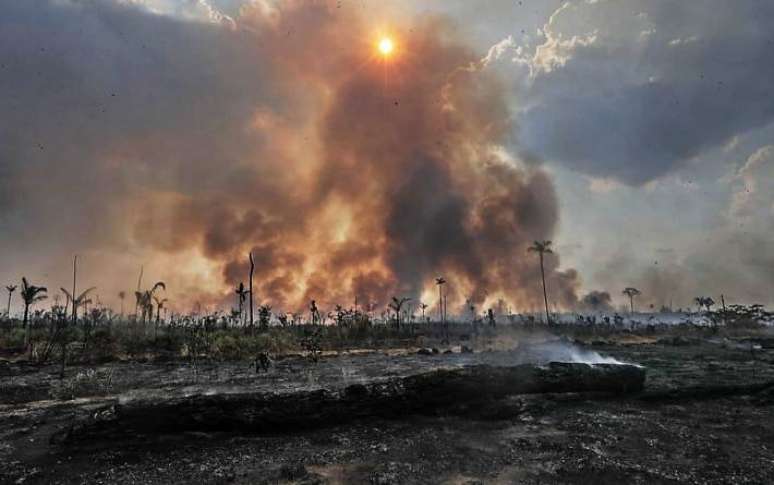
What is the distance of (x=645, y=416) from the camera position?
1509 centimetres

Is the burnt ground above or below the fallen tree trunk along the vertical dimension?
below

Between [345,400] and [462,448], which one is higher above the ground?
[345,400]

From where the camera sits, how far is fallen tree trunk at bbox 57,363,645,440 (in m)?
12.4

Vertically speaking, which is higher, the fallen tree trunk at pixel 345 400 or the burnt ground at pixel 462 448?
the fallen tree trunk at pixel 345 400

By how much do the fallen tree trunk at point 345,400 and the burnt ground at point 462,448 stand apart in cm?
33

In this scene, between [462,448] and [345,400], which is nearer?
[462,448]

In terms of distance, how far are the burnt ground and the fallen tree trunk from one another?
1.09 ft

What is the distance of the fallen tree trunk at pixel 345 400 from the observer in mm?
12359

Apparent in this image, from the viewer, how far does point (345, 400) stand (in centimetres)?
1432

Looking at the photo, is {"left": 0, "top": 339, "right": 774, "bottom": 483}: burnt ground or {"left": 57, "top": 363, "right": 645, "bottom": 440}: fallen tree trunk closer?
{"left": 0, "top": 339, "right": 774, "bottom": 483}: burnt ground

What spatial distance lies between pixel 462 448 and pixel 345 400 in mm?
→ 4277

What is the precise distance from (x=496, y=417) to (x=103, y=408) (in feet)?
41.8

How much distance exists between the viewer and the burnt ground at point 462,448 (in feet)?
33.1

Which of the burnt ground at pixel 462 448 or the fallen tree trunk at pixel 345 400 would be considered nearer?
the burnt ground at pixel 462 448
